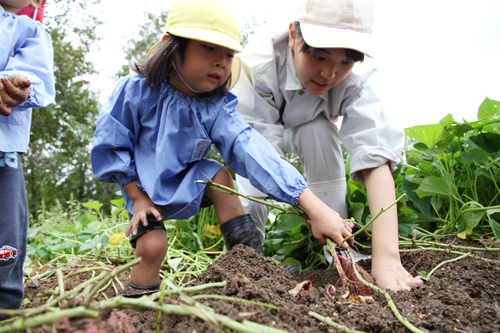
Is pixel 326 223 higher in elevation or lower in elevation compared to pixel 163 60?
lower

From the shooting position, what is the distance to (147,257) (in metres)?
1.41

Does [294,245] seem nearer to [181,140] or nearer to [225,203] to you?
[225,203]

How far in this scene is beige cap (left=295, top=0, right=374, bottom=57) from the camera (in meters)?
1.45

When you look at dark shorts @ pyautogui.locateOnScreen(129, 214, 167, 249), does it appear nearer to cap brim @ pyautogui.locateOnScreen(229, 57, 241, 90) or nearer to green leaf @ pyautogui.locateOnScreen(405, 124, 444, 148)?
cap brim @ pyautogui.locateOnScreen(229, 57, 241, 90)

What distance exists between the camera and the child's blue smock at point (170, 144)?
1.41 m

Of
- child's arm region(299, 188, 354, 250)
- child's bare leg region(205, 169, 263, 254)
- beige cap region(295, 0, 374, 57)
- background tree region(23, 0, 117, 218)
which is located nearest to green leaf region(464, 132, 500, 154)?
beige cap region(295, 0, 374, 57)

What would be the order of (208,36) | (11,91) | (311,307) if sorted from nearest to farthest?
(311,307) < (11,91) < (208,36)

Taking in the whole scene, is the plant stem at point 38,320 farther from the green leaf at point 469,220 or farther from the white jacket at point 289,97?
the green leaf at point 469,220

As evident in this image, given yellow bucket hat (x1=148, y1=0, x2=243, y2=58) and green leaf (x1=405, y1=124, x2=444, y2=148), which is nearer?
yellow bucket hat (x1=148, y1=0, x2=243, y2=58)

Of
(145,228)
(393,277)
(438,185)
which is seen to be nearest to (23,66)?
(145,228)

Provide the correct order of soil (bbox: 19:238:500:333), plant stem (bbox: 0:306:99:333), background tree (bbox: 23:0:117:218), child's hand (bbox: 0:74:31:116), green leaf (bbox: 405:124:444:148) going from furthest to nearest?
background tree (bbox: 23:0:117:218) → green leaf (bbox: 405:124:444:148) → child's hand (bbox: 0:74:31:116) → soil (bbox: 19:238:500:333) → plant stem (bbox: 0:306:99:333)

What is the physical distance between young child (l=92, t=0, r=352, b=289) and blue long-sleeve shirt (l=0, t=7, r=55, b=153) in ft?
0.79

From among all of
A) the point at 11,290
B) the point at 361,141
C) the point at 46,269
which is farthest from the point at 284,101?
the point at 46,269

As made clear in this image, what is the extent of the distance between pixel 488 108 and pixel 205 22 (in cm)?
155
